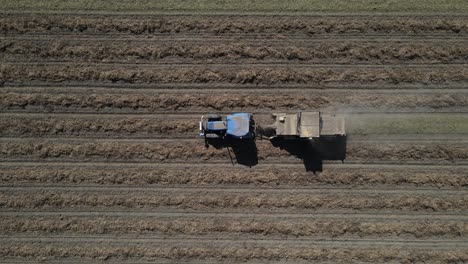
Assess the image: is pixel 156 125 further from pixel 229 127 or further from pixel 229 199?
pixel 229 199

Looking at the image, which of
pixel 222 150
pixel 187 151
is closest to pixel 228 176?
pixel 222 150

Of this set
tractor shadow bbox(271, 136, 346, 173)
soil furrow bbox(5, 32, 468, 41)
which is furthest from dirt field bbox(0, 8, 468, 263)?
tractor shadow bbox(271, 136, 346, 173)

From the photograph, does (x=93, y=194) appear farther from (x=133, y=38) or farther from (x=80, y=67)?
(x=133, y=38)

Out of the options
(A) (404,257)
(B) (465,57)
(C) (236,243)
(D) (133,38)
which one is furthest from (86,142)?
(B) (465,57)

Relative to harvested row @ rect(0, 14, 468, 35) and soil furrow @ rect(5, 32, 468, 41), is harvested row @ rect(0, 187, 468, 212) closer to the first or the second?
soil furrow @ rect(5, 32, 468, 41)

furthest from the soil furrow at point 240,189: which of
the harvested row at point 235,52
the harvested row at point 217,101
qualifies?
the harvested row at point 235,52

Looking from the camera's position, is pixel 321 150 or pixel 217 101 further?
pixel 217 101
